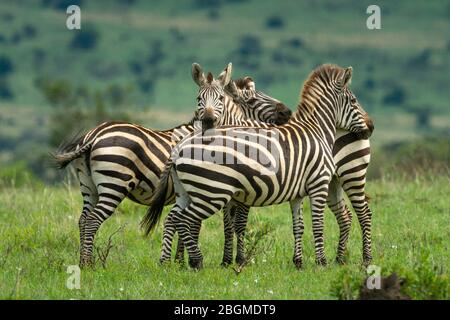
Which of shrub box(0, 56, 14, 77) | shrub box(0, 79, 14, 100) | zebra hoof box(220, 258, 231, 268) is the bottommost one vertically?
zebra hoof box(220, 258, 231, 268)

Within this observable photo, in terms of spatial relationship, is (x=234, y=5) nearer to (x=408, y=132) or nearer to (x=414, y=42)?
(x=414, y=42)

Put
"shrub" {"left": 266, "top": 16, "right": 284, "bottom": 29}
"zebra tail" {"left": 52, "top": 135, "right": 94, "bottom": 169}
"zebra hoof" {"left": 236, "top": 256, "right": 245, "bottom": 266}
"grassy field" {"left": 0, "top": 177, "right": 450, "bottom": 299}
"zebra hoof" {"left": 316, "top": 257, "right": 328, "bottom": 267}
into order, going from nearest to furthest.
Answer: "grassy field" {"left": 0, "top": 177, "right": 450, "bottom": 299} < "zebra tail" {"left": 52, "top": 135, "right": 94, "bottom": 169} < "zebra hoof" {"left": 316, "top": 257, "right": 328, "bottom": 267} < "zebra hoof" {"left": 236, "top": 256, "right": 245, "bottom": 266} < "shrub" {"left": 266, "top": 16, "right": 284, "bottom": 29}

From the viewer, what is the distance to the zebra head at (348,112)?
36.0ft

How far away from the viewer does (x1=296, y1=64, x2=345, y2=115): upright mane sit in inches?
429

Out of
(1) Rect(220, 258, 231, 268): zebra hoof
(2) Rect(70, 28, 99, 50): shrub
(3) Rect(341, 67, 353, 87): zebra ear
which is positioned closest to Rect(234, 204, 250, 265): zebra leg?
(1) Rect(220, 258, 231, 268): zebra hoof

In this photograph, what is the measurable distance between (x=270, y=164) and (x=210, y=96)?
1.29 m

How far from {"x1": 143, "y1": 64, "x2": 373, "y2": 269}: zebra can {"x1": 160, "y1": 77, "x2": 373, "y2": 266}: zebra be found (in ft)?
0.63

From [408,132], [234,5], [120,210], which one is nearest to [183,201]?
[120,210]

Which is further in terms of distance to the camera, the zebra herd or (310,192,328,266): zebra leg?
(310,192,328,266): zebra leg

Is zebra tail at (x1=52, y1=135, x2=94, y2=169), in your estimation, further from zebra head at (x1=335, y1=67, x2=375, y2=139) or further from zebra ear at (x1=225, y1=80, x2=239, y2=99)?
zebra head at (x1=335, y1=67, x2=375, y2=139)

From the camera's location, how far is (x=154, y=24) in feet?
295

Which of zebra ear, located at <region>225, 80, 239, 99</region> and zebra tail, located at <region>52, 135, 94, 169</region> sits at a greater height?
zebra ear, located at <region>225, 80, 239, 99</region>
